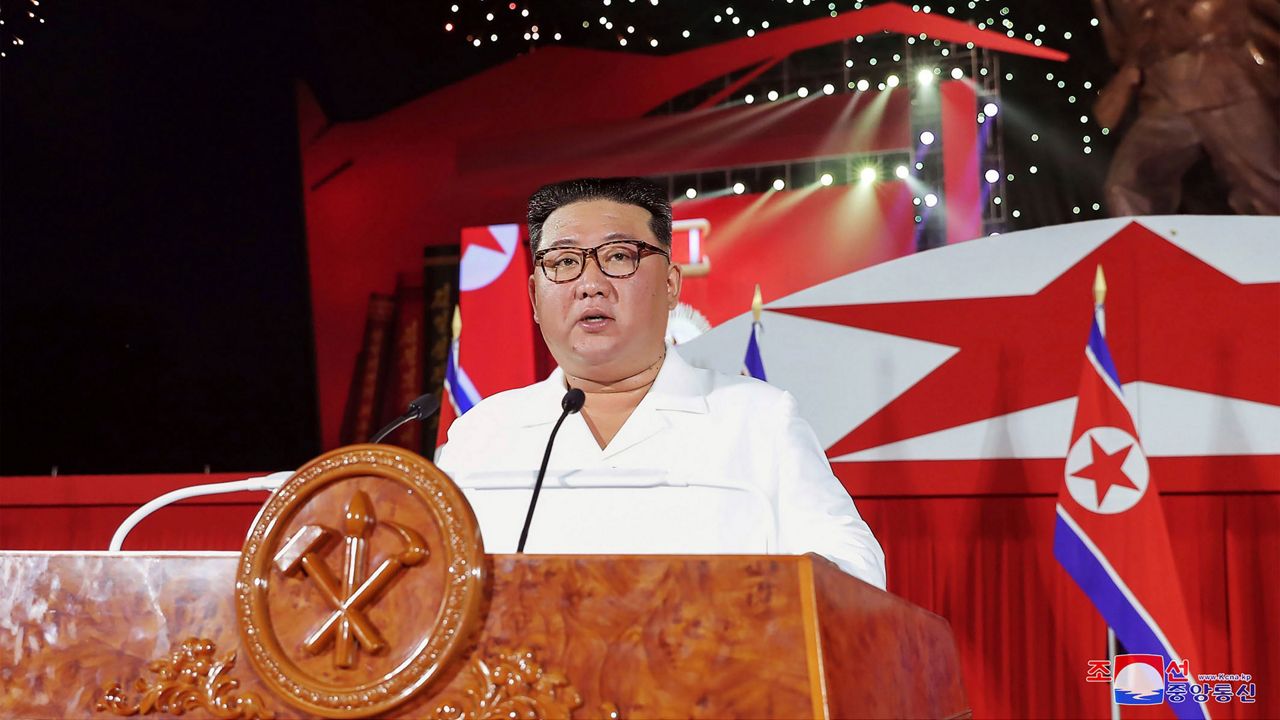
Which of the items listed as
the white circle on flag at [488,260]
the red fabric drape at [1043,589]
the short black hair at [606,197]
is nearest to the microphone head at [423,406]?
the short black hair at [606,197]

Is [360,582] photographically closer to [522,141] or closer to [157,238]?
[522,141]

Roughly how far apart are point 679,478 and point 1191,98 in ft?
12.8

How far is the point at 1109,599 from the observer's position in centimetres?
310

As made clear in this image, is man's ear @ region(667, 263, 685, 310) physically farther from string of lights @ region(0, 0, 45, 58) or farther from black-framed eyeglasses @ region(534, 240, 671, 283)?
string of lights @ region(0, 0, 45, 58)

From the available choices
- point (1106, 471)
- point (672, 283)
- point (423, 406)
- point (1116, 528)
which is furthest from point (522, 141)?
point (423, 406)

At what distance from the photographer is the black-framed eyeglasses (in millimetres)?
1753

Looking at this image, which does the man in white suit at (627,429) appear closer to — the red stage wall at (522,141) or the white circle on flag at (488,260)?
the white circle on flag at (488,260)

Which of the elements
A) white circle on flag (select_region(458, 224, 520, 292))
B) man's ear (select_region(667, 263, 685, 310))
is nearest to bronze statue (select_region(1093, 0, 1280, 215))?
white circle on flag (select_region(458, 224, 520, 292))

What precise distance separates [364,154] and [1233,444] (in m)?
4.89

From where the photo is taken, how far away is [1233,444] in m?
3.21

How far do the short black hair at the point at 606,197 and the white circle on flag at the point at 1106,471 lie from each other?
6.34 feet

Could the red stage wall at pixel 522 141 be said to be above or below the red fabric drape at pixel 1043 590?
above

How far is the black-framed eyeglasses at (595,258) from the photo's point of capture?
5.75ft

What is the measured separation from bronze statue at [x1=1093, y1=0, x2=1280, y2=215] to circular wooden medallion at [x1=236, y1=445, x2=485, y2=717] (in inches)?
164
